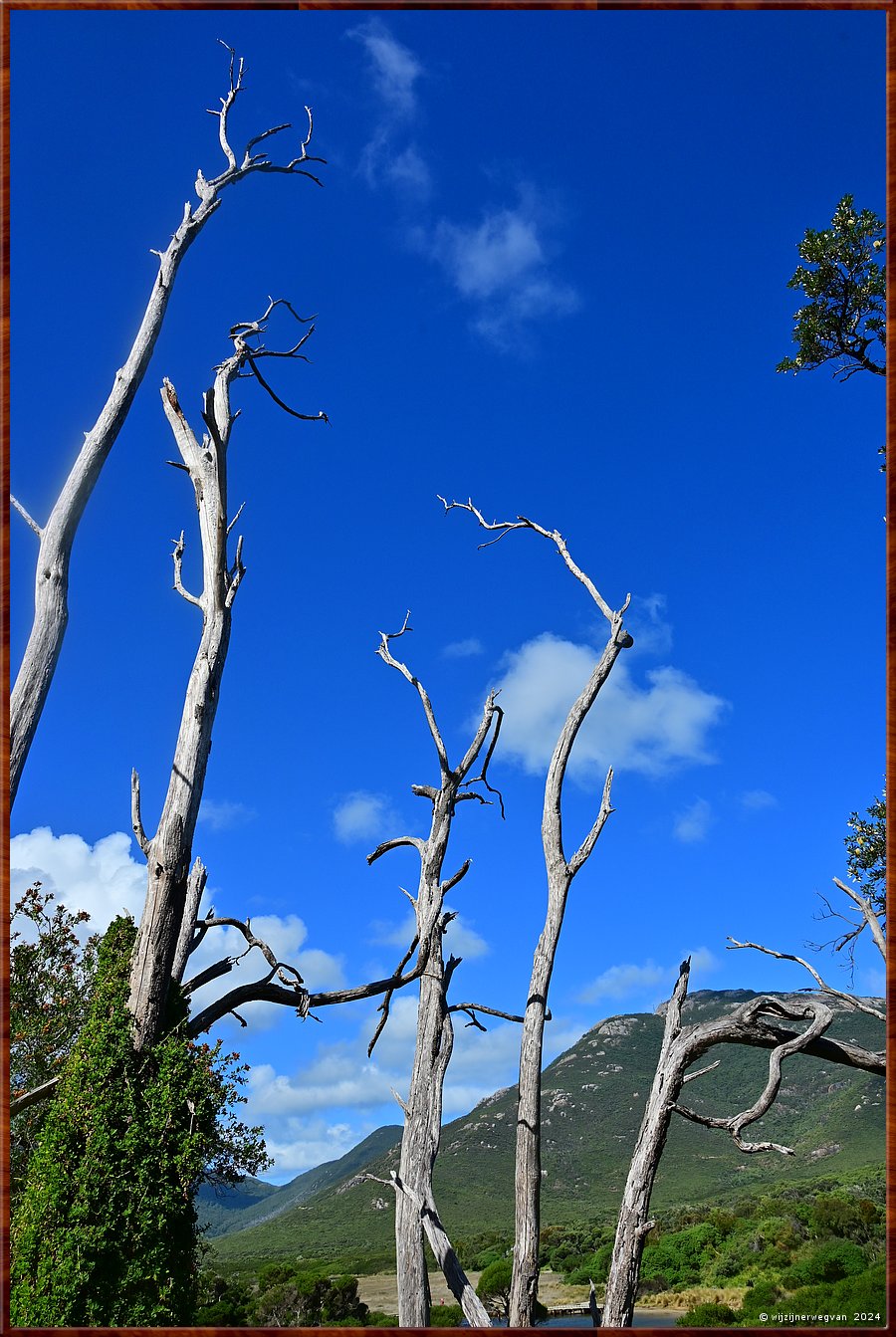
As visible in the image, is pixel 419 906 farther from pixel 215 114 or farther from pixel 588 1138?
pixel 588 1138

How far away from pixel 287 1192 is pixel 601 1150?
1258 inches

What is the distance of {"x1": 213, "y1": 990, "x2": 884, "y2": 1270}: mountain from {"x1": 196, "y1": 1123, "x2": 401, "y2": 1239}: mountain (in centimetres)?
802

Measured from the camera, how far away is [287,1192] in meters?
69.6

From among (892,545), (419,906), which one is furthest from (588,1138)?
(892,545)

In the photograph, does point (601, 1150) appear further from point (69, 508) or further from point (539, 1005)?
point (69, 508)

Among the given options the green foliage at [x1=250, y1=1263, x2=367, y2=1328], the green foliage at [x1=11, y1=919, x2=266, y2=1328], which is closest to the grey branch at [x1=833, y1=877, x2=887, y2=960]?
the green foliage at [x1=11, y1=919, x2=266, y2=1328]

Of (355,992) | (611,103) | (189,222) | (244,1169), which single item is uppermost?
(611,103)

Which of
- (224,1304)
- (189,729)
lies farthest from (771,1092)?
(224,1304)

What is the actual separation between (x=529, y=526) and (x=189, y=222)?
4561mm

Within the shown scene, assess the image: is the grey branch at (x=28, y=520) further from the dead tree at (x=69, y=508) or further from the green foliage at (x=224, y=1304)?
the green foliage at (x=224, y=1304)

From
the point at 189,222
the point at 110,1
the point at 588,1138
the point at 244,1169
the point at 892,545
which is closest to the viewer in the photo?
the point at 892,545

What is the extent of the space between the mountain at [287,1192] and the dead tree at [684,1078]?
5382 cm

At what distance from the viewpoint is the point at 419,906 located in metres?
10.6

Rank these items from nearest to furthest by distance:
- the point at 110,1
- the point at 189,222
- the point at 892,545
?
the point at 892,545 < the point at 110,1 < the point at 189,222
